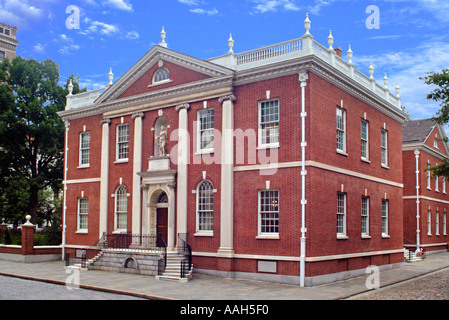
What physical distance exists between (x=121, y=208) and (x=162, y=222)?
346 centimetres

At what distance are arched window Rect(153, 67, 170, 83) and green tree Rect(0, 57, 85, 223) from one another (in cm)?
2027

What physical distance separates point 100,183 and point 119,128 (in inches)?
148

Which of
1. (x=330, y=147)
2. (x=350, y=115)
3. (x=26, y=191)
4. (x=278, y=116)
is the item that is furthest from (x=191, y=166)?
(x=26, y=191)

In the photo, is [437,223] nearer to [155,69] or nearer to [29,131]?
[155,69]

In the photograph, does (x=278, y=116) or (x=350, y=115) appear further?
(x=350, y=115)

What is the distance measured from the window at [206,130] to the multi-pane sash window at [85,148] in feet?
33.2

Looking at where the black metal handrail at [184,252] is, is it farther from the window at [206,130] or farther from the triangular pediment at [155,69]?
the triangular pediment at [155,69]

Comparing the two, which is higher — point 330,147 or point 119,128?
point 119,128

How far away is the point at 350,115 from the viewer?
24984mm

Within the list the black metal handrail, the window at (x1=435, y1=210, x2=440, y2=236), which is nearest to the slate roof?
the window at (x1=435, y1=210, x2=440, y2=236)

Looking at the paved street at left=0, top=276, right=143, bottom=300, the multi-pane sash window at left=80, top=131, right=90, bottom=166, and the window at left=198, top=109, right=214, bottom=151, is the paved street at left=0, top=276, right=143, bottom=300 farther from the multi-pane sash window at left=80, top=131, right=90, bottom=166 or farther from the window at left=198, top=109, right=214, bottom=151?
the multi-pane sash window at left=80, top=131, right=90, bottom=166
